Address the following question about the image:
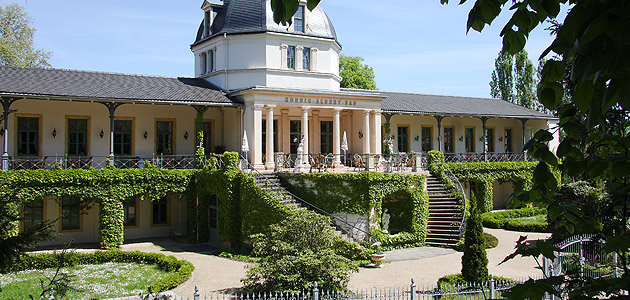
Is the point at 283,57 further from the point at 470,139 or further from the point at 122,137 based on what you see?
the point at 470,139

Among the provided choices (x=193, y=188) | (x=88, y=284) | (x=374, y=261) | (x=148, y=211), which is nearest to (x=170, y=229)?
(x=148, y=211)

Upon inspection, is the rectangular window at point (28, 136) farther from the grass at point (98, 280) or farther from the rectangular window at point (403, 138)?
the rectangular window at point (403, 138)

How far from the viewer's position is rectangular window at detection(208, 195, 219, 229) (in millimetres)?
24522

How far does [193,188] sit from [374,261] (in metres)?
10.3

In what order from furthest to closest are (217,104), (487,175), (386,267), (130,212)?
(487,175)
(130,212)
(217,104)
(386,267)

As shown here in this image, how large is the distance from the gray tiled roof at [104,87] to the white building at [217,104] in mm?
49

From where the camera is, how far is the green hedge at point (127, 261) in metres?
16.8

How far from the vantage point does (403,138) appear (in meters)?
34.5

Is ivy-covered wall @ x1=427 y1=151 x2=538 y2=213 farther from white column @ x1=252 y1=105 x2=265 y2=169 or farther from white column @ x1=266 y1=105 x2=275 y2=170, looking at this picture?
white column @ x1=252 y1=105 x2=265 y2=169

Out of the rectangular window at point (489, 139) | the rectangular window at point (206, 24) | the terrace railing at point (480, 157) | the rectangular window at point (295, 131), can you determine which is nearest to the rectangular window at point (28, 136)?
the rectangular window at point (206, 24)

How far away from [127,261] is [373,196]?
34.0ft

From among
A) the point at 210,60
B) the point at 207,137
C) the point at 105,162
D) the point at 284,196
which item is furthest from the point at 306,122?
the point at 105,162

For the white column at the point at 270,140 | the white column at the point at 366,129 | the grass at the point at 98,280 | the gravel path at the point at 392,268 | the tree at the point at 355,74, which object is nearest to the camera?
the grass at the point at 98,280

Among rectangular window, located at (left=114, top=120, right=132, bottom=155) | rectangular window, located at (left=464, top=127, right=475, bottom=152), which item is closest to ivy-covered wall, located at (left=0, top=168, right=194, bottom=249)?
rectangular window, located at (left=114, top=120, right=132, bottom=155)
